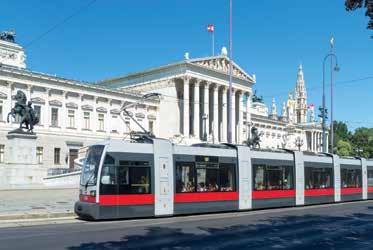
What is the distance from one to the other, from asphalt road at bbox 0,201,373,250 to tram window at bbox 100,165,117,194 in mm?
1153

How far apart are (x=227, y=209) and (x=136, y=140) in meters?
5.58

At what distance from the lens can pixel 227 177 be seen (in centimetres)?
2372

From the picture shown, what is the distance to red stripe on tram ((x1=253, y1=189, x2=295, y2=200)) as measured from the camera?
83.5 feet

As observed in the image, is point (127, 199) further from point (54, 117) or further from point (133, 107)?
point (133, 107)

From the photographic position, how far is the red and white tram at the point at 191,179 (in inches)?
748

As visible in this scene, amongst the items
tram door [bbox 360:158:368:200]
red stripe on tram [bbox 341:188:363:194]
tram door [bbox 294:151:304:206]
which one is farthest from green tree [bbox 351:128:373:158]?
tram door [bbox 294:151:304:206]

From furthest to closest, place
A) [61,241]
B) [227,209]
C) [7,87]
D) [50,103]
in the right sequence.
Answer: [50,103] < [7,87] < [227,209] < [61,241]

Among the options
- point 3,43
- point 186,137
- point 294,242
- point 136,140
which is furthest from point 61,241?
point 3,43

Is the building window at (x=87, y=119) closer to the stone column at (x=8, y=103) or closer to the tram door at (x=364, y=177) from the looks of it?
the stone column at (x=8, y=103)

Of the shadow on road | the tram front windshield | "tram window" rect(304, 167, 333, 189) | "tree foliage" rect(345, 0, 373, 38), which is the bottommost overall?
the shadow on road

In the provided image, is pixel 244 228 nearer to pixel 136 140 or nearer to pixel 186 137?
pixel 136 140

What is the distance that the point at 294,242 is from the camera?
13.6 meters

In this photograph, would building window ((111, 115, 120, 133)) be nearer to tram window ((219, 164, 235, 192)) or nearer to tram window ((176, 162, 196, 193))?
tram window ((219, 164, 235, 192))

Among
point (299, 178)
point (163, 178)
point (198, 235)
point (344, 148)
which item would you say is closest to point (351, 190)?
point (299, 178)
